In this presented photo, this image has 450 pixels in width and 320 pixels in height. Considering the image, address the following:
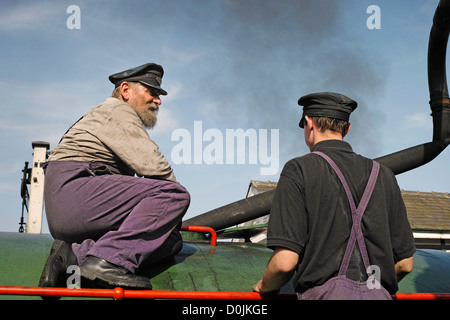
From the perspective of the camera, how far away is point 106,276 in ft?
8.22

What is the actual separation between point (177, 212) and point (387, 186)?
4.14 feet

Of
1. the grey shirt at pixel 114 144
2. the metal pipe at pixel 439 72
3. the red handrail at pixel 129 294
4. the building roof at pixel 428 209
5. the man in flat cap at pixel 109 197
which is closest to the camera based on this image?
the red handrail at pixel 129 294

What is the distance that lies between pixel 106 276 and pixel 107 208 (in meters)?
0.43

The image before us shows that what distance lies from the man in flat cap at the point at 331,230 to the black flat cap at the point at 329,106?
28 centimetres

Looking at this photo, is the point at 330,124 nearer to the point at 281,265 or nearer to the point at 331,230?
the point at 331,230

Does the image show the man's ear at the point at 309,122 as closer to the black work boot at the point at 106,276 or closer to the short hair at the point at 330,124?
the short hair at the point at 330,124

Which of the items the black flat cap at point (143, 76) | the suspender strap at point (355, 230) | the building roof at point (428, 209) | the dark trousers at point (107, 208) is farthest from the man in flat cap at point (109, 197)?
the building roof at point (428, 209)

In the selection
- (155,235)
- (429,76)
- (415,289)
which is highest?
(429,76)

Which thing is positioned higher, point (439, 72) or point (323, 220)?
point (439, 72)

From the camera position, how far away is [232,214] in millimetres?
5055

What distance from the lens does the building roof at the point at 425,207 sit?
1266cm

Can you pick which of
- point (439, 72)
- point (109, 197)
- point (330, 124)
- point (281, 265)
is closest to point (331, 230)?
point (281, 265)
